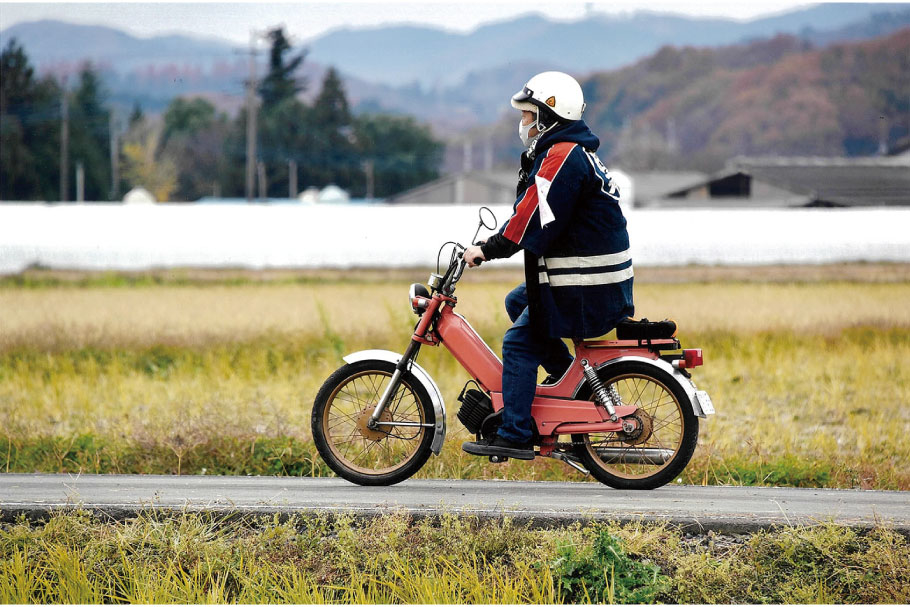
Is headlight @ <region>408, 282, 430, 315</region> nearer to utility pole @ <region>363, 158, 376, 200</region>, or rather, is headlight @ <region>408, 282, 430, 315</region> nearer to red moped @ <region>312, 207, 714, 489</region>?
red moped @ <region>312, 207, 714, 489</region>

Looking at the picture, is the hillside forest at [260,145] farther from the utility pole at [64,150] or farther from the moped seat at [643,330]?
the moped seat at [643,330]

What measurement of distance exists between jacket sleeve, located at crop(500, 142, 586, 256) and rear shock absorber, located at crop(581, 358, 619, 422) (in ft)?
2.46

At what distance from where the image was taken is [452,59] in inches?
7269

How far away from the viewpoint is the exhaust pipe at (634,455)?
6.51 metres

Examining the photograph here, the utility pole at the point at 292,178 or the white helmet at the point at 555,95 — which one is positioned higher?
the white helmet at the point at 555,95

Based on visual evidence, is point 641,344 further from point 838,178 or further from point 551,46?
point 551,46

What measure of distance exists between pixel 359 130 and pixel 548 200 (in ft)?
202

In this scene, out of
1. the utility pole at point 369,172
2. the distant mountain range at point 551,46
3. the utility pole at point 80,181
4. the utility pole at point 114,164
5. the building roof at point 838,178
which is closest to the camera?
the building roof at point 838,178

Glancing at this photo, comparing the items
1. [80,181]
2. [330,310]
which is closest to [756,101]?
[80,181]

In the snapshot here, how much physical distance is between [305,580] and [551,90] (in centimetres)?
285

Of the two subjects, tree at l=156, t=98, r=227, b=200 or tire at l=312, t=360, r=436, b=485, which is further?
tree at l=156, t=98, r=227, b=200

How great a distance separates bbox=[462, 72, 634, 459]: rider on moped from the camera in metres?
6.13

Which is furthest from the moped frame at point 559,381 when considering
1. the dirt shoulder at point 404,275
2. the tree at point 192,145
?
the tree at point 192,145

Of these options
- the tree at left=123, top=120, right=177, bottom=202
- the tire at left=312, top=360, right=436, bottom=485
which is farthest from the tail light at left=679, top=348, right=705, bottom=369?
the tree at left=123, top=120, right=177, bottom=202
